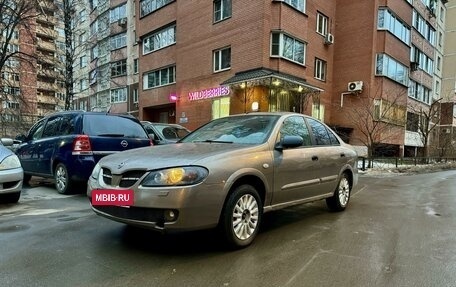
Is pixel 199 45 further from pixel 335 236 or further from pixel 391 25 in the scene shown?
pixel 335 236

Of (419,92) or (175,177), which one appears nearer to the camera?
(175,177)

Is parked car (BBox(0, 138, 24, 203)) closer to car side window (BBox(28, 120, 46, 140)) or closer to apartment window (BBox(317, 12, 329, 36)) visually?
car side window (BBox(28, 120, 46, 140))

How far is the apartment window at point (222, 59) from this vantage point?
74.6 feet

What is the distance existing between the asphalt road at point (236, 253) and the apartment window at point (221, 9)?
18.5 meters

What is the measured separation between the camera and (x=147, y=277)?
3.57 m

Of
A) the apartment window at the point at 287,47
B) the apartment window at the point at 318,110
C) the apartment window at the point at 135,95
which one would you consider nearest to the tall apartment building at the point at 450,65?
the apartment window at the point at 318,110

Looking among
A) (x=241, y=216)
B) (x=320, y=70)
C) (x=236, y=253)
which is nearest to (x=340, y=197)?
(x=241, y=216)

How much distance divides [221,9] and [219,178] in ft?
68.7

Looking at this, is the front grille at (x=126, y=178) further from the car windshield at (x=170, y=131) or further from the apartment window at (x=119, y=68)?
the apartment window at (x=119, y=68)

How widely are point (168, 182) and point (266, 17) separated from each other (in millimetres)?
17825

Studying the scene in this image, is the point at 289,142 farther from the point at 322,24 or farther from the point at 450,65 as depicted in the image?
the point at 450,65

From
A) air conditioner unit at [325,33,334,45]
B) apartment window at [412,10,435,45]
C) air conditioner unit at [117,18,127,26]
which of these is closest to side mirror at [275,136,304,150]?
air conditioner unit at [325,33,334,45]

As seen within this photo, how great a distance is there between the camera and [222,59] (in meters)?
23.2

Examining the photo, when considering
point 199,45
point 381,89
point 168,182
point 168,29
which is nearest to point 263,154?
point 168,182
